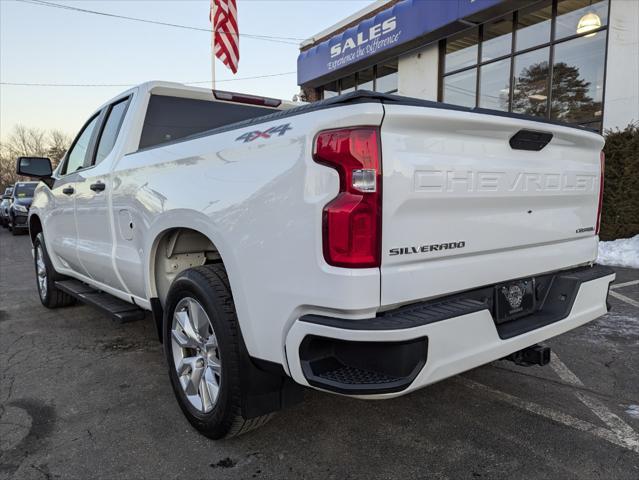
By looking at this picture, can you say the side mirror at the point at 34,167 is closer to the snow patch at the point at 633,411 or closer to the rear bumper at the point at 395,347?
the rear bumper at the point at 395,347

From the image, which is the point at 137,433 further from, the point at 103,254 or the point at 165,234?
the point at 103,254

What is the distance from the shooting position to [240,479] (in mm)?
2201

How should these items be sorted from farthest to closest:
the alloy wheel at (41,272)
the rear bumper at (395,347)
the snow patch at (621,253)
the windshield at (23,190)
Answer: the windshield at (23,190) < the snow patch at (621,253) < the alloy wheel at (41,272) < the rear bumper at (395,347)

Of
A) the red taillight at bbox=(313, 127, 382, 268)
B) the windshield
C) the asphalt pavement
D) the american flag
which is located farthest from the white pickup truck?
the windshield

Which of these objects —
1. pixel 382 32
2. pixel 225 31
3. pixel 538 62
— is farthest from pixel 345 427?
pixel 382 32

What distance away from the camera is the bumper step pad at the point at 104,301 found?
335cm

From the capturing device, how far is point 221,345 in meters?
2.26

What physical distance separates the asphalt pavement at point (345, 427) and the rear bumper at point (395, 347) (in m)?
0.65

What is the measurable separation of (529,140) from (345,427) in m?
1.81

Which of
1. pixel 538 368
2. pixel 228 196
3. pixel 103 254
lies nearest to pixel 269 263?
pixel 228 196

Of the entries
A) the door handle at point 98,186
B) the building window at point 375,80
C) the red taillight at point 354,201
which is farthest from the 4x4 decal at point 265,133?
the building window at point 375,80

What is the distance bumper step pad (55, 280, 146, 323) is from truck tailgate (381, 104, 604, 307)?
222 cm

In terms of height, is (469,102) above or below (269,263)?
above

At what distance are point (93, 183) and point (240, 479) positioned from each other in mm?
2584
